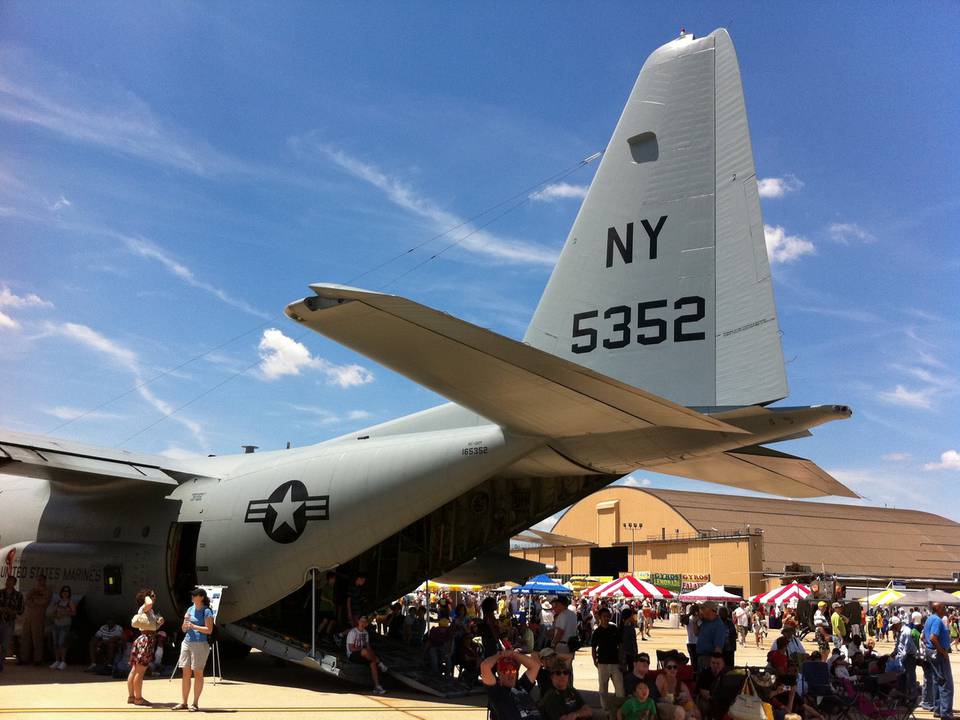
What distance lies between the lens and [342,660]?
42.9 feet

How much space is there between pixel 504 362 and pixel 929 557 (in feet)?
216

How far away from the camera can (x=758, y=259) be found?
1009 centimetres

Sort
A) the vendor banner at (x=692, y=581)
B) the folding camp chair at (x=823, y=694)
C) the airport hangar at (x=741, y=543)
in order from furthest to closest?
the airport hangar at (x=741, y=543), the vendor banner at (x=692, y=581), the folding camp chair at (x=823, y=694)

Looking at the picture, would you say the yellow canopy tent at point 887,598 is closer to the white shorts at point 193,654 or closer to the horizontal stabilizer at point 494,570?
the horizontal stabilizer at point 494,570

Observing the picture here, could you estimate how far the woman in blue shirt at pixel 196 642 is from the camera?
34.1ft

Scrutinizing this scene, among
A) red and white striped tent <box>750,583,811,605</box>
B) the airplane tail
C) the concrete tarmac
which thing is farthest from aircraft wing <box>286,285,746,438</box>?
red and white striped tent <box>750,583,811,605</box>

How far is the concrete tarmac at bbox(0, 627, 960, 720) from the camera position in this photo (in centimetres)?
1043

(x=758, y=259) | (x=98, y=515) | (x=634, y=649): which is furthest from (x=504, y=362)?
(x=98, y=515)

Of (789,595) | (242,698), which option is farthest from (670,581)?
(242,698)

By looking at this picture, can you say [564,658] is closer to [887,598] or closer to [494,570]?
[494,570]

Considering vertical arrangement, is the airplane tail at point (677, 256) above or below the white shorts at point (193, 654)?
above

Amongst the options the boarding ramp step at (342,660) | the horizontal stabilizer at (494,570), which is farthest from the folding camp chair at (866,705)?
the horizontal stabilizer at (494,570)

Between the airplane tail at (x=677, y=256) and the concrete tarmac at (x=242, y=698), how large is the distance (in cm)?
424

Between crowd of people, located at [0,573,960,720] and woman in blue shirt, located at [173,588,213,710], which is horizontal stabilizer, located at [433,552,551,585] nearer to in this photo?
crowd of people, located at [0,573,960,720]
